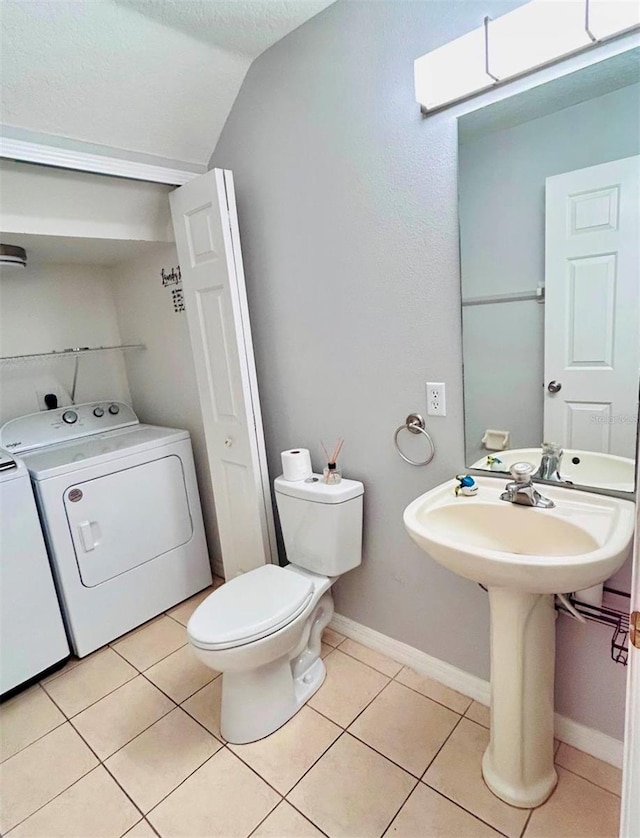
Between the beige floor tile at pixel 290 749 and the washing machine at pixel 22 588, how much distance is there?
0.97 m

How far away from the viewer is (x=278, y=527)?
84.7 inches

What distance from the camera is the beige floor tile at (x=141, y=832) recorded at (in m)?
1.29

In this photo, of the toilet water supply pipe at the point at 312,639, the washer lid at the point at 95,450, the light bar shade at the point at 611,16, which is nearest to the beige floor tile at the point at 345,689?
the toilet water supply pipe at the point at 312,639

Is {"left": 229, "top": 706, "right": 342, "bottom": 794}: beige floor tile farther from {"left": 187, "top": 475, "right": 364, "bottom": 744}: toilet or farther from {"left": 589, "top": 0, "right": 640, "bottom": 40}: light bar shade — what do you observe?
{"left": 589, "top": 0, "right": 640, "bottom": 40}: light bar shade

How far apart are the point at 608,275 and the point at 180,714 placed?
206 cm

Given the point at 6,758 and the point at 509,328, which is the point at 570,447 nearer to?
the point at 509,328

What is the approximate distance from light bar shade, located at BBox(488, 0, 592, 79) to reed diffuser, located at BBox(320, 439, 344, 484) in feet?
4.18

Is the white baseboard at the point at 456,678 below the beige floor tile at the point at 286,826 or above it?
above

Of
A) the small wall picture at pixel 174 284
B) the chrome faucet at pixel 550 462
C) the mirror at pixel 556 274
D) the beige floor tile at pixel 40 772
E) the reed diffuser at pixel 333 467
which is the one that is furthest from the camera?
the small wall picture at pixel 174 284

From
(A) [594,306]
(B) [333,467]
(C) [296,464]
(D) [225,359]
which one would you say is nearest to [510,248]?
(A) [594,306]

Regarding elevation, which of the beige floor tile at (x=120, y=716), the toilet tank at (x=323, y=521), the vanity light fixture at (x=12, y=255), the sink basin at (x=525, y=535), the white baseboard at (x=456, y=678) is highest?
the vanity light fixture at (x=12, y=255)

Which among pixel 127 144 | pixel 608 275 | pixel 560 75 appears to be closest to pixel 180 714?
pixel 608 275

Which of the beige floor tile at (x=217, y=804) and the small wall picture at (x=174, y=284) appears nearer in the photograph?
the beige floor tile at (x=217, y=804)

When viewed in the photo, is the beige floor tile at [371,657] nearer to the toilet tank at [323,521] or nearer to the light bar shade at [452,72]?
the toilet tank at [323,521]
